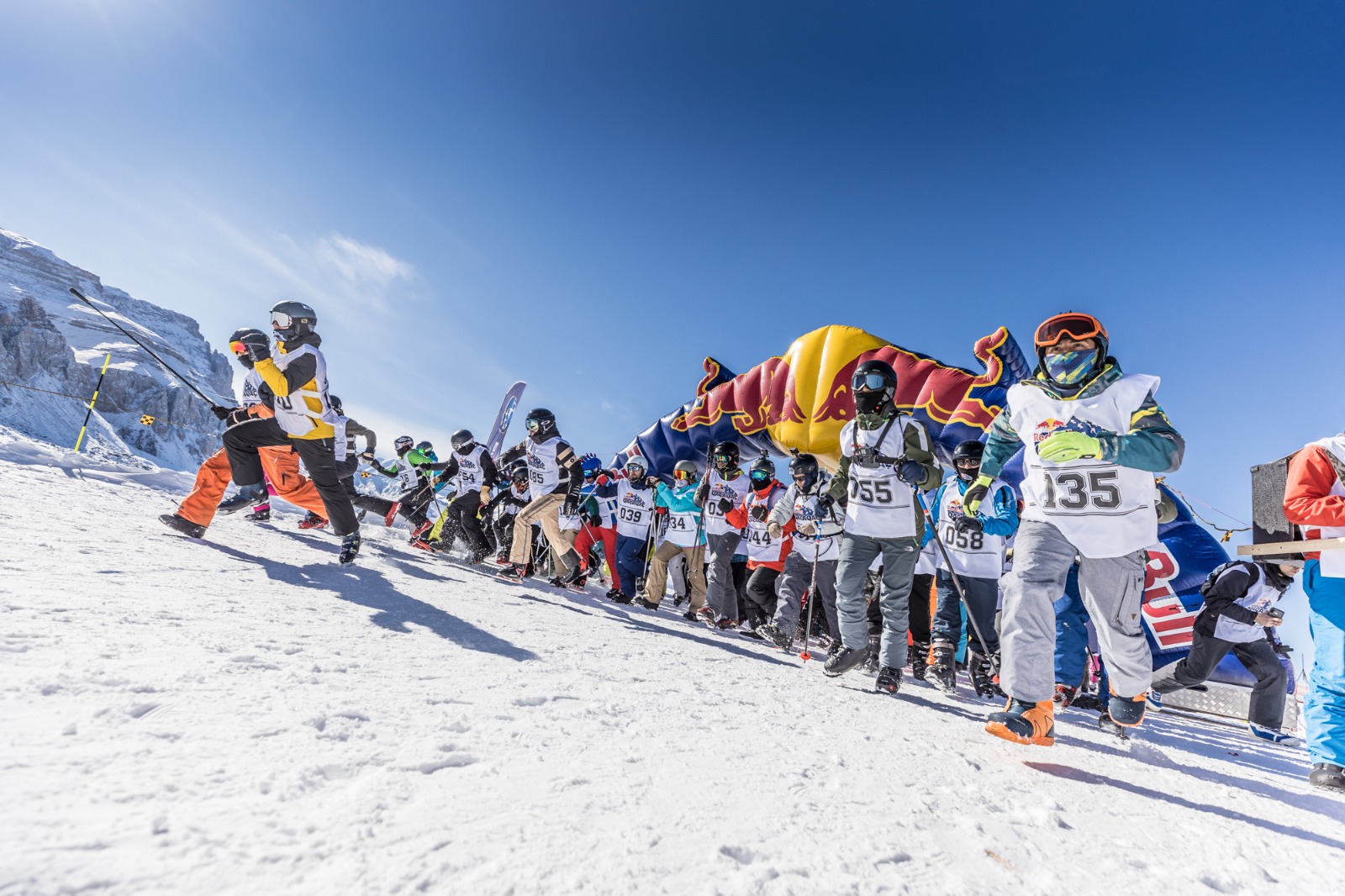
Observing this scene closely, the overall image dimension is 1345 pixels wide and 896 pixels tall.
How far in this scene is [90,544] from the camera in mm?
2729

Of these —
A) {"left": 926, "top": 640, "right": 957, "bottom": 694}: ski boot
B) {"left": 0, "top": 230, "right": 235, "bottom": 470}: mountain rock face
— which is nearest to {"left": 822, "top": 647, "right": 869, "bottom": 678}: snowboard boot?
{"left": 926, "top": 640, "right": 957, "bottom": 694}: ski boot

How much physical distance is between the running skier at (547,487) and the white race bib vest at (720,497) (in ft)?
5.01

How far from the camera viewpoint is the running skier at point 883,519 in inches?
129

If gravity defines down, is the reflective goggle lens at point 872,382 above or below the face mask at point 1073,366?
above

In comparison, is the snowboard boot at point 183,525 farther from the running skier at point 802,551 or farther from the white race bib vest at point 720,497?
the white race bib vest at point 720,497

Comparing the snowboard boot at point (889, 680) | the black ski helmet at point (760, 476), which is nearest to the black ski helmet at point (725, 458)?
the black ski helmet at point (760, 476)

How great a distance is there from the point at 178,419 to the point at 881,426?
10082 cm

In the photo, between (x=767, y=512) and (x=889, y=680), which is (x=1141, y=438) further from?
(x=767, y=512)

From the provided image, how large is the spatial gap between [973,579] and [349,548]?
486 cm

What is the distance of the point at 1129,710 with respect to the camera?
8.30 feet

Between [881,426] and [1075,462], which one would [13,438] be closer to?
[881,426]

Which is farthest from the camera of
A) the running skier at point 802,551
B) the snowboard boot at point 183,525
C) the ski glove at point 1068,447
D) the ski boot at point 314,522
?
the ski boot at point 314,522

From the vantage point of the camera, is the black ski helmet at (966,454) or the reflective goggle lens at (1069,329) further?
the black ski helmet at (966,454)

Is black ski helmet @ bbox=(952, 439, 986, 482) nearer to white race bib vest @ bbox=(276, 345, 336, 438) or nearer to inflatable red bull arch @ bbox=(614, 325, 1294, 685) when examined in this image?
inflatable red bull arch @ bbox=(614, 325, 1294, 685)
